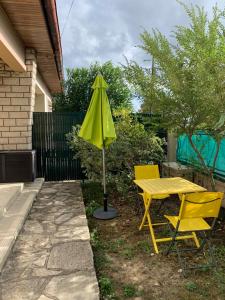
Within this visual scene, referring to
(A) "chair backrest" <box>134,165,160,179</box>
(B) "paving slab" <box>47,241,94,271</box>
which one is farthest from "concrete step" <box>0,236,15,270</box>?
(A) "chair backrest" <box>134,165,160,179</box>

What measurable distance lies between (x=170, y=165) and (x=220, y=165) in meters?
1.90

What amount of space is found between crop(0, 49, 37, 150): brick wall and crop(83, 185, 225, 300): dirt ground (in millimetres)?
3105

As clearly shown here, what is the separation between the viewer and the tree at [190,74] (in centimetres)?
438

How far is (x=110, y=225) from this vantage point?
513 cm

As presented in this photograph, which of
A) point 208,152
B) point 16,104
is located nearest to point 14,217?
point 16,104

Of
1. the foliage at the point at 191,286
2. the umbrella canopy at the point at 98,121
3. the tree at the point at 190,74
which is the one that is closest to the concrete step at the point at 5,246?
the foliage at the point at 191,286

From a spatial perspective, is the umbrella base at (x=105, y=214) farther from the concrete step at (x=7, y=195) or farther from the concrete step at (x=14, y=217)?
the concrete step at (x=7, y=195)

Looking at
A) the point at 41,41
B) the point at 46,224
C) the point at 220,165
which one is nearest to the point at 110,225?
the point at 46,224

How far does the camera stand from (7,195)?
566cm

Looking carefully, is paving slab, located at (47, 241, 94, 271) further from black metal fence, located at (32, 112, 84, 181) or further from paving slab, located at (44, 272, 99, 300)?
black metal fence, located at (32, 112, 84, 181)

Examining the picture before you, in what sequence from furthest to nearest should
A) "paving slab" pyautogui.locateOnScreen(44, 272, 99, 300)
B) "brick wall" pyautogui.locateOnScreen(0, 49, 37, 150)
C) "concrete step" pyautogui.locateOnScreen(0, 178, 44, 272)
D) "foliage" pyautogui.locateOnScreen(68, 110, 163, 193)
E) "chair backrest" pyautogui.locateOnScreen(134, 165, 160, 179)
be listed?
"brick wall" pyautogui.locateOnScreen(0, 49, 37, 150)
"foliage" pyautogui.locateOnScreen(68, 110, 163, 193)
"chair backrest" pyautogui.locateOnScreen(134, 165, 160, 179)
"concrete step" pyautogui.locateOnScreen(0, 178, 44, 272)
"paving slab" pyautogui.locateOnScreen(44, 272, 99, 300)

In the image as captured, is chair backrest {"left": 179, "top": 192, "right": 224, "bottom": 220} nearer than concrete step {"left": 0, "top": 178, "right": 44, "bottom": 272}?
Yes

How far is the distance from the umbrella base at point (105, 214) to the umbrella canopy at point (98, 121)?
125 centimetres

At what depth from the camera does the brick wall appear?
6902 mm
